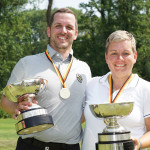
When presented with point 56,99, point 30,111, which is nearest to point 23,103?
point 30,111

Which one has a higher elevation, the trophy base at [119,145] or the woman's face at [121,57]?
the woman's face at [121,57]

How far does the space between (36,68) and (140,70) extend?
26064 mm

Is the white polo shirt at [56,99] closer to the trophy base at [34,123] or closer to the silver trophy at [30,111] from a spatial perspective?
the silver trophy at [30,111]

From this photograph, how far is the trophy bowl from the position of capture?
118 inches

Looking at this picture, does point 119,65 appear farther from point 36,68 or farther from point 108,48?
point 36,68

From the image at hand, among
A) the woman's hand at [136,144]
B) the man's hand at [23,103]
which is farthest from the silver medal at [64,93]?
the woman's hand at [136,144]

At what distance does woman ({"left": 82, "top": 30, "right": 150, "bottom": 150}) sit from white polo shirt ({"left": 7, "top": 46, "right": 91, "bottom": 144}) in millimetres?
239

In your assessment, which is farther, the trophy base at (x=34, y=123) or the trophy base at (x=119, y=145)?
the trophy base at (x=34, y=123)

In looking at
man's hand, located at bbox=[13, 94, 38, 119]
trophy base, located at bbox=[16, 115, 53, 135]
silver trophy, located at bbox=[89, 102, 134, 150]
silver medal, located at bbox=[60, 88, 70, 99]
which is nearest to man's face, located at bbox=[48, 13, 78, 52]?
silver medal, located at bbox=[60, 88, 70, 99]

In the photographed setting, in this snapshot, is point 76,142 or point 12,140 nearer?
point 76,142

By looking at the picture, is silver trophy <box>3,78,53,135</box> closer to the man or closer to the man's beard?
the man

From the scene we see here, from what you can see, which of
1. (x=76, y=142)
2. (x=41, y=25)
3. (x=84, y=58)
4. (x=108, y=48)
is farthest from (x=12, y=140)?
(x=41, y=25)

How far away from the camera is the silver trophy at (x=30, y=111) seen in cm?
335

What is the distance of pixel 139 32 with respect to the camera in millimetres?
29188
